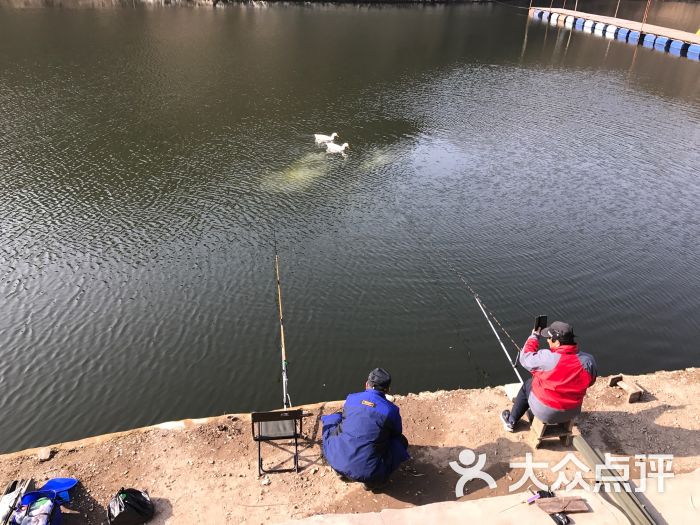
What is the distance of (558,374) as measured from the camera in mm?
6797

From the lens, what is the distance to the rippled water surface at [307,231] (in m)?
11.4

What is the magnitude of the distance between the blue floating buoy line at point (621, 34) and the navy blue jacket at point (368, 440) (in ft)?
189

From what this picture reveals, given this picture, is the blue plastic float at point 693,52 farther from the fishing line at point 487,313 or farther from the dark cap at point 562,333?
the dark cap at point 562,333

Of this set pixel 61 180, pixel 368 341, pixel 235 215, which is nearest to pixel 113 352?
pixel 368 341

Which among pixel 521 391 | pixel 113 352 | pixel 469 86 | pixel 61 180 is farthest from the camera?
pixel 469 86

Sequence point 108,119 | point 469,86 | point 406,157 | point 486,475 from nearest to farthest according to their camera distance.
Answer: point 486,475, point 406,157, point 108,119, point 469,86

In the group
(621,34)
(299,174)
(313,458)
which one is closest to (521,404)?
(313,458)

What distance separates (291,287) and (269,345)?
2.56 meters

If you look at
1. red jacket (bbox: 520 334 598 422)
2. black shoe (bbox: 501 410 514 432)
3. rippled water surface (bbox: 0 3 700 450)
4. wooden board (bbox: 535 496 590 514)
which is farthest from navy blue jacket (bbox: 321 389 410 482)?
rippled water surface (bbox: 0 3 700 450)

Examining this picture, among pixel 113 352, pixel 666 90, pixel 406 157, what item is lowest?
pixel 113 352

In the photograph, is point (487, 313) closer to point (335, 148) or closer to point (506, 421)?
point (506, 421)

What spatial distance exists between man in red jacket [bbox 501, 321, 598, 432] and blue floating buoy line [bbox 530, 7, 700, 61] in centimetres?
5550

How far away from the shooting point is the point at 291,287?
46.3 feet

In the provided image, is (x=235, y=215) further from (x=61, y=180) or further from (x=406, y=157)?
(x=406, y=157)
